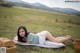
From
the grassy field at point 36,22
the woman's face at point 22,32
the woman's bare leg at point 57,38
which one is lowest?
the woman's bare leg at point 57,38

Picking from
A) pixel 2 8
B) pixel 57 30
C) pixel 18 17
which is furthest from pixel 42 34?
pixel 2 8

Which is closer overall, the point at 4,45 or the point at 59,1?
the point at 4,45

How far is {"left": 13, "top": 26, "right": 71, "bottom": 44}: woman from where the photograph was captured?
3480 millimetres

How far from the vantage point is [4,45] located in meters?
3.25

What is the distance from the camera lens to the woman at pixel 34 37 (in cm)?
348

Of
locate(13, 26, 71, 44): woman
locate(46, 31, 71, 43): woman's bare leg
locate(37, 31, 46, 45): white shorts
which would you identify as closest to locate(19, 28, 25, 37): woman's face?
locate(13, 26, 71, 44): woman

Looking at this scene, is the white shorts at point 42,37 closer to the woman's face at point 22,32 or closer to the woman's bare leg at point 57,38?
the woman's bare leg at point 57,38

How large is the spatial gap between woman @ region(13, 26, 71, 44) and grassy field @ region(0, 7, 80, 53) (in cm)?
6

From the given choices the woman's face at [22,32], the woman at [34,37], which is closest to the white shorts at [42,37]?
the woman at [34,37]

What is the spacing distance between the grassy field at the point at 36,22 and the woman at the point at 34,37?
2.4 inches

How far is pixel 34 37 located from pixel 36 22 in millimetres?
251

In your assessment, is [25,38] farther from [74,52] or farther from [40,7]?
[74,52]

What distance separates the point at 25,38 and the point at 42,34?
0.28 metres

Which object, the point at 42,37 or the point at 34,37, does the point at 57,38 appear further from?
the point at 34,37
